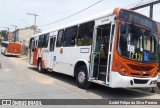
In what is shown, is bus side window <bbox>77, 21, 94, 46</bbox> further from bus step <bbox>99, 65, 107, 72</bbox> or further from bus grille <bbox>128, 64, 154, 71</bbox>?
bus grille <bbox>128, 64, 154, 71</bbox>

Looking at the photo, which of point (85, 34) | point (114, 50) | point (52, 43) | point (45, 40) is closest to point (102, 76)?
point (114, 50)

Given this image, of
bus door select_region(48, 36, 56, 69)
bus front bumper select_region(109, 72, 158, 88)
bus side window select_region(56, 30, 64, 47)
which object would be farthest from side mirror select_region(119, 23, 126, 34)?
bus door select_region(48, 36, 56, 69)

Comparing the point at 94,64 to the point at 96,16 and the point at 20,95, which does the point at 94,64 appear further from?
the point at 20,95

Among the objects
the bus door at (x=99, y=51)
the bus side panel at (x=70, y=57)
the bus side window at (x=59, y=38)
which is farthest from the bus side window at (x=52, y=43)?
the bus door at (x=99, y=51)

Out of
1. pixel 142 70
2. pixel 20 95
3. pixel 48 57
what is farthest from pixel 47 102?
pixel 48 57

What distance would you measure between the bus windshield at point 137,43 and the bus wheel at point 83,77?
7.80 feet

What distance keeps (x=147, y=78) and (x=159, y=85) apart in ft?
8.91

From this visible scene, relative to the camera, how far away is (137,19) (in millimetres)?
10086

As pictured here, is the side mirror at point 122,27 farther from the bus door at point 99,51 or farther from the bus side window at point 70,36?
the bus side window at point 70,36

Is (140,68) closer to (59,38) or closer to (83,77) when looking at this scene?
(83,77)

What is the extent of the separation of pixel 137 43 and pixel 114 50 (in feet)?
3.58

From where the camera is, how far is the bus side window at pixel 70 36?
12.7 m

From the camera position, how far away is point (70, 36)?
43.4ft

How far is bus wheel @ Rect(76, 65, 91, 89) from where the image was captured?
36.3 feet
